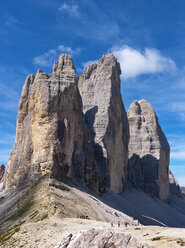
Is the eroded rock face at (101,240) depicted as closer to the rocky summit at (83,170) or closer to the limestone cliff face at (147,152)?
the rocky summit at (83,170)

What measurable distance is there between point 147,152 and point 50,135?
69596 mm

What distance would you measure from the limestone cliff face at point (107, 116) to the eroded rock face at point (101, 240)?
60483mm

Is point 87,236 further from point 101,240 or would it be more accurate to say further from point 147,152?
point 147,152

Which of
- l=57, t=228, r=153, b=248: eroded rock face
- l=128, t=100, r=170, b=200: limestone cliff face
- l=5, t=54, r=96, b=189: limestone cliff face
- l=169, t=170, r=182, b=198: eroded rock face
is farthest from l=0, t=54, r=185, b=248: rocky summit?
l=169, t=170, r=182, b=198: eroded rock face

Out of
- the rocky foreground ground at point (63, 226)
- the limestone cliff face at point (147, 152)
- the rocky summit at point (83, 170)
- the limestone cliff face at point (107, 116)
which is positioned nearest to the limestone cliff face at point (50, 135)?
the rocky summit at point (83, 170)

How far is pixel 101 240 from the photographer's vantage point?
14156 mm

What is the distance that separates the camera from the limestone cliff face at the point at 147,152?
10762cm

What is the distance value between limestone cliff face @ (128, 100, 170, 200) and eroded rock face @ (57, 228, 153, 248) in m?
88.3

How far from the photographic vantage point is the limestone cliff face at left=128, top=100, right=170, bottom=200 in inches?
4237

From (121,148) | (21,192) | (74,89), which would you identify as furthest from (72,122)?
(121,148)

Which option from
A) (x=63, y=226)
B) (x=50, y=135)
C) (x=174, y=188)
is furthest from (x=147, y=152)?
(x=63, y=226)

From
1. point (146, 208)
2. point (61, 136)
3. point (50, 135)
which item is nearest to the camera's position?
point (50, 135)

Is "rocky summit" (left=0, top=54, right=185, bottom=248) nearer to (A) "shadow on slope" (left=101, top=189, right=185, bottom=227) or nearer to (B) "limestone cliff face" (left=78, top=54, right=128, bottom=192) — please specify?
(B) "limestone cliff face" (left=78, top=54, right=128, bottom=192)

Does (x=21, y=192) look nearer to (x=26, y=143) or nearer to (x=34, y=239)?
(x=26, y=143)
